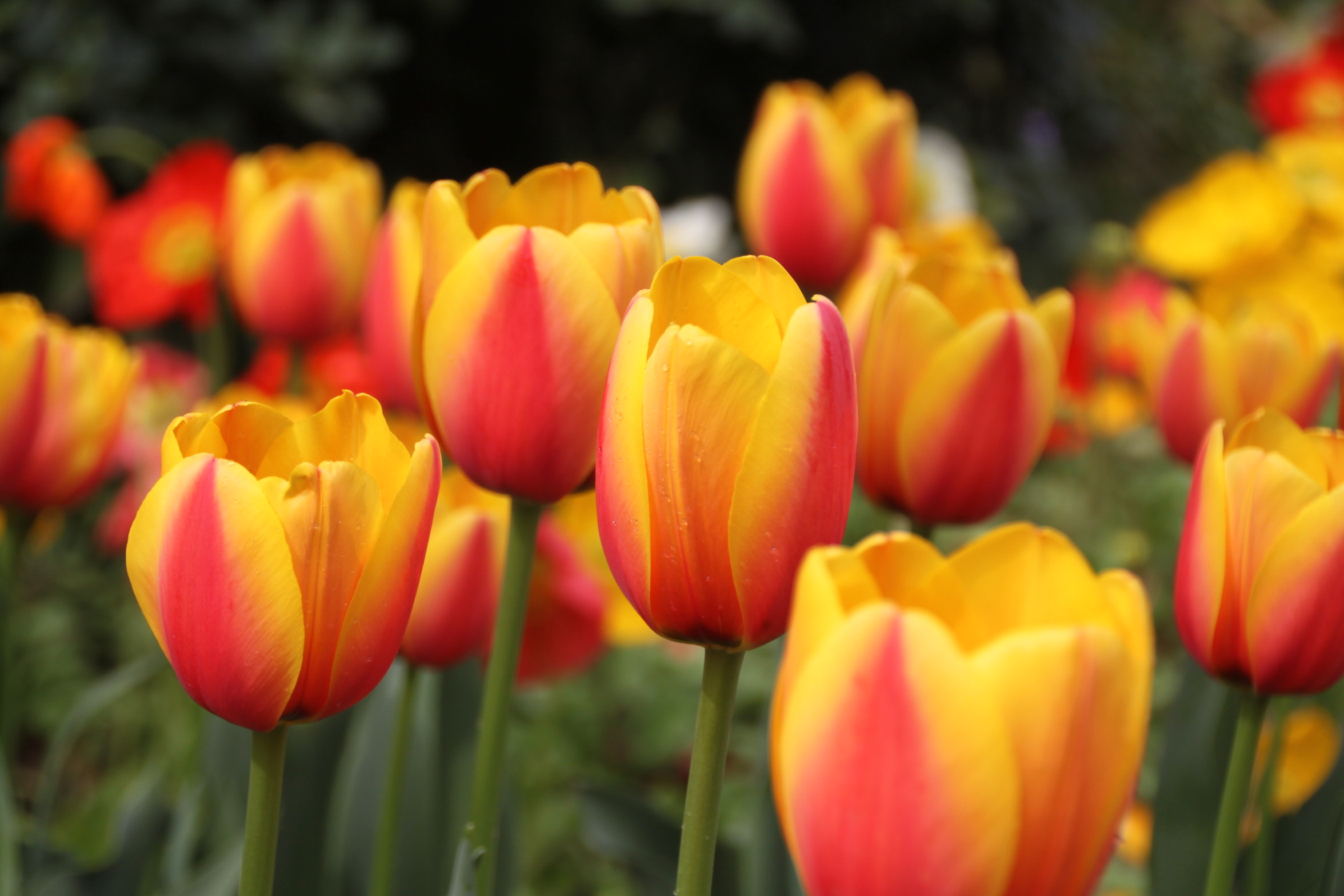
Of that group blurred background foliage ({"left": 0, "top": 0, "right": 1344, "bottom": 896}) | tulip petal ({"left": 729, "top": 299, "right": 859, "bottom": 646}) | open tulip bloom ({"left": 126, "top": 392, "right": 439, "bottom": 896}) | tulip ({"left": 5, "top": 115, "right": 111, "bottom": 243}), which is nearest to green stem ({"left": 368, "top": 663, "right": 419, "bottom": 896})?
blurred background foliage ({"left": 0, "top": 0, "right": 1344, "bottom": 896})

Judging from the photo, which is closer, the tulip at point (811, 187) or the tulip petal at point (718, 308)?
the tulip petal at point (718, 308)

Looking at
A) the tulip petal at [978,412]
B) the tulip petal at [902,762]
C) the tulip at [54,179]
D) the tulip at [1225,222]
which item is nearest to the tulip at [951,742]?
the tulip petal at [902,762]

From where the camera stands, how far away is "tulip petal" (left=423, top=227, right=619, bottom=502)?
0.45 meters

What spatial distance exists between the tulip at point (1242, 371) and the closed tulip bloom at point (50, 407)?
628 millimetres

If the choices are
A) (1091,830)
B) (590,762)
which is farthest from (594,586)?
(1091,830)

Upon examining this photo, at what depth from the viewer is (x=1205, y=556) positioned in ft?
1.50

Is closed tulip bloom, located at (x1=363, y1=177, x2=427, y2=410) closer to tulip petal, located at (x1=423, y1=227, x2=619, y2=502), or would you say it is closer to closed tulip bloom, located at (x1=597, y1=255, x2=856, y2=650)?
tulip petal, located at (x1=423, y1=227, x2=619, y2=502)

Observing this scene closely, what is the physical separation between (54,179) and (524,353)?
3.56 feet

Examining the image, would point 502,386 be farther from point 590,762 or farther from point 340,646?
point 590,762

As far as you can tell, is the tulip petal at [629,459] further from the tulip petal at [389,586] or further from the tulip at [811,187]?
the tulip at [811,187]

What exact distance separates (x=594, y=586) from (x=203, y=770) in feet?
1.10

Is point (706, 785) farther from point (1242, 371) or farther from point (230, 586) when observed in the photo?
point (1242, 371)

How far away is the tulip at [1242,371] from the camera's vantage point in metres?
0.68

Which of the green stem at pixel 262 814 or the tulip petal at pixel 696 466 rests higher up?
the tulip petal at pixel 696 466
